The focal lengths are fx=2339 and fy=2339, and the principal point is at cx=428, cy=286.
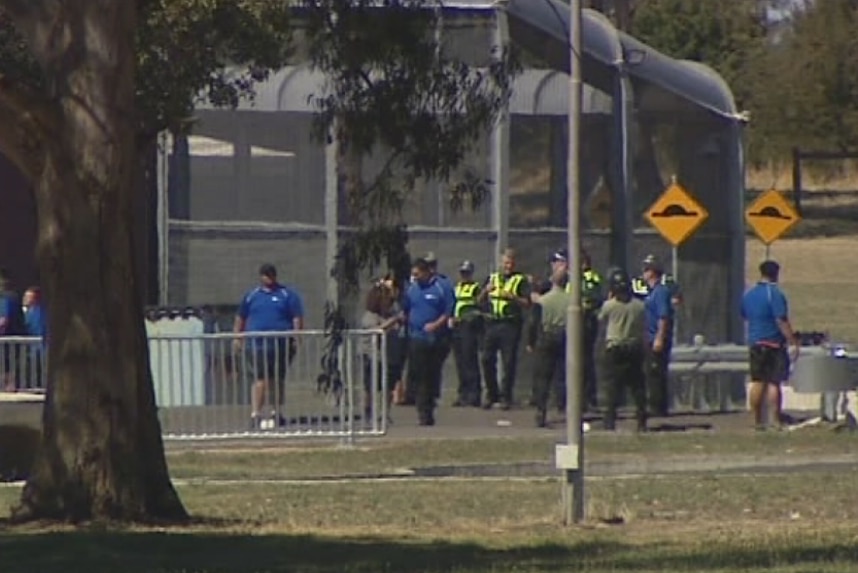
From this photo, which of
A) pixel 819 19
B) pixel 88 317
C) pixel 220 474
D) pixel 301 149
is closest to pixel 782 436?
pixel 220 474

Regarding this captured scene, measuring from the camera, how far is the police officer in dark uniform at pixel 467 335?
93.2ft

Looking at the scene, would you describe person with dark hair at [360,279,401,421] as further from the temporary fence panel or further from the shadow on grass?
the shadow on grass

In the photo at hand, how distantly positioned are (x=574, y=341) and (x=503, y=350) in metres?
12.0

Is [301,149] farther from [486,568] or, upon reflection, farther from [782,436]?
[486,568]

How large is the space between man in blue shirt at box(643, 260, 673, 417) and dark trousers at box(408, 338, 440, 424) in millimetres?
2406

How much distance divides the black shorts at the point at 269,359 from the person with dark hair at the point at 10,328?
2373 mm

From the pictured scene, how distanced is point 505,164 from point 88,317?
15447mm

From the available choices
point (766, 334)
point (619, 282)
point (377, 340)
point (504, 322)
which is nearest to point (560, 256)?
point (504, 322)

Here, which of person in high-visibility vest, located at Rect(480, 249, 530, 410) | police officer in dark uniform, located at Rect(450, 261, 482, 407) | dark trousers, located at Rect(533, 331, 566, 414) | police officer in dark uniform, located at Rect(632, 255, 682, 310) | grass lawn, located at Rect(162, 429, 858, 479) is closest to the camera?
grass lawn, located at Rect(162, 429, 858, 479)

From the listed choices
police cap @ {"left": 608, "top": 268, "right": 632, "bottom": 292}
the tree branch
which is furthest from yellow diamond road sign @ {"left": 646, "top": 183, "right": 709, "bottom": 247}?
the tree branch

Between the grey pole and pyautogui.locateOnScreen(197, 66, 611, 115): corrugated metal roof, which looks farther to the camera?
pyautogui.locateOnScreen(197, 66, 611, 115): corrugated metal roof

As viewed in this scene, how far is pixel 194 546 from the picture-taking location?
14.6 metres

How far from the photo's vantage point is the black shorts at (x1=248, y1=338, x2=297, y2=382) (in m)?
23.8

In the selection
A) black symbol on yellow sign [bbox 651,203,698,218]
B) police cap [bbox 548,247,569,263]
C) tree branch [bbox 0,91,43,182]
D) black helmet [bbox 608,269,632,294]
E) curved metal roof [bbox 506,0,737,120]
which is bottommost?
black helmet [bbox 608,269,632,294]
